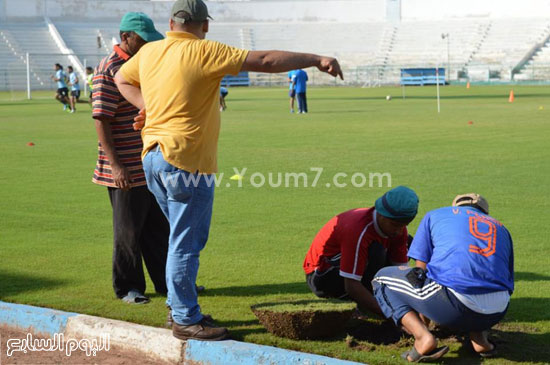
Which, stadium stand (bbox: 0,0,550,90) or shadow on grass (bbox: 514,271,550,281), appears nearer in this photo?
shadow on grass (bbox: 514,271,550,281)

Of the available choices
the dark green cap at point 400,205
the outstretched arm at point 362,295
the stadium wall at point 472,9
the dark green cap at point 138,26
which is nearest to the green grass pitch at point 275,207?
the outstretched arm at point 362,295

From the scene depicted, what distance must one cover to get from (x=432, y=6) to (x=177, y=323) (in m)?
75.8

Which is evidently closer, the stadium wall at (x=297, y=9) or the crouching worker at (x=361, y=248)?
the crouching worker at (x=361, y=248)

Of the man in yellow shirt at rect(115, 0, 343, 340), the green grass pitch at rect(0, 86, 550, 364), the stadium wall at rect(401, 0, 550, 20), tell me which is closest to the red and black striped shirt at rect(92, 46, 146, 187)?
the man in yellow shirt at rect(115, 0, 343, 340)

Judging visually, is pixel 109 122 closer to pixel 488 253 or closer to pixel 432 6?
pixel 488 253

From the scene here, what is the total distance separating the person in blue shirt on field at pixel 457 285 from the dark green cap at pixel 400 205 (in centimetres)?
19

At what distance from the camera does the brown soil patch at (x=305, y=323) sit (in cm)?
519

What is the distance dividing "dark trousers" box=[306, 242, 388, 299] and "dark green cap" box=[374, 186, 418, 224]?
0.40 m

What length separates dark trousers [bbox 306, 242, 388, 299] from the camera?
18.8ft

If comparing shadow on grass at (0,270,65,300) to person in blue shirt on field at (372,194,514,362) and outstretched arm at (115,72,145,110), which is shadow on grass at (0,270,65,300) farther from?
person in blue shirt on field at (372,194,514,362)

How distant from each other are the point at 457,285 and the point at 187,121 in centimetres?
185

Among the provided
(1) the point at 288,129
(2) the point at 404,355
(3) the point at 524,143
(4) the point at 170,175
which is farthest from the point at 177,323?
(1) the point at 288,129

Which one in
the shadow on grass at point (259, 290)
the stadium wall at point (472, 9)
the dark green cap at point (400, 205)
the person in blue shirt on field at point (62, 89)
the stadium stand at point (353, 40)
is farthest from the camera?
the stadium wall at point (472, 9)

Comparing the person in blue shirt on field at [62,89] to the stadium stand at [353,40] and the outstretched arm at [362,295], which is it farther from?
the outstretched arm at [362,295]
